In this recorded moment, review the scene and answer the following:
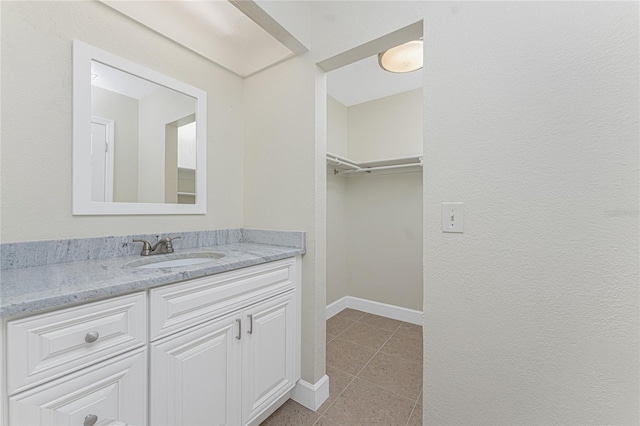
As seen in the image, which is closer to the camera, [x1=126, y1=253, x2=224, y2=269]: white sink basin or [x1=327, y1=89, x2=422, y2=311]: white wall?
[x1=126, y1=253, x2=224, y2=269]: white sink basin

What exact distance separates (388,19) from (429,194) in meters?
0.91

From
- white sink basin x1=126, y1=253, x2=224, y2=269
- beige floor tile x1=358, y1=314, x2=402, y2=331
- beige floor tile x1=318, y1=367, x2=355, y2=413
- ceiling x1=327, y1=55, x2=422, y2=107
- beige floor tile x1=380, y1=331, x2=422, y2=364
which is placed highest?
ceiling x1=327, y1=55, x2=422, y2=107

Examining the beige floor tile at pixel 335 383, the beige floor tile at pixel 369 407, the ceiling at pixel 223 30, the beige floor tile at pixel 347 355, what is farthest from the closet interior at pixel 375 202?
the beige floor tile at pixel 369 407

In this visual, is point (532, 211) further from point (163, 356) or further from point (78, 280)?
point (78, 280)

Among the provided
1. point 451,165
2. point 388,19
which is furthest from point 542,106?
point 388,19

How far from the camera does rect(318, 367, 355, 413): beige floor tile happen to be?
1519 millimetres

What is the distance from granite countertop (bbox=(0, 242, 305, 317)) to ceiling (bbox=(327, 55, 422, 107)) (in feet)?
6.24

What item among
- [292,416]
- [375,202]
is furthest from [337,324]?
[375,202]

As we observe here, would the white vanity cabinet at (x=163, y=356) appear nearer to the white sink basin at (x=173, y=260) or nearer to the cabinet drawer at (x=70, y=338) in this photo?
the cabinet drawer at (x=70, y=338)

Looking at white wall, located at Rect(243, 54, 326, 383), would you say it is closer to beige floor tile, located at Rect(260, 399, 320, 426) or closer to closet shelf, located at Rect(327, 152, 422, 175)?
beige floor tile, located at Rect(260, 399, 320, 426)

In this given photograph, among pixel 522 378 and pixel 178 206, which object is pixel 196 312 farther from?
pixel 522 378

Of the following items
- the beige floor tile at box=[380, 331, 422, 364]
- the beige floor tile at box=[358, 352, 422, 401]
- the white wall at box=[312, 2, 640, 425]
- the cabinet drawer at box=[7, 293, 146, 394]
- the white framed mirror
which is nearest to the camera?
the cabinet drawer at box=[7, 293, 146, 394]

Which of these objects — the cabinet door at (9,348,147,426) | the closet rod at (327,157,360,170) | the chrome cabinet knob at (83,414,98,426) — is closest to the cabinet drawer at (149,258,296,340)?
the cabinet door at (9,348,147,426)

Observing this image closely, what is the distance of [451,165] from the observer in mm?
1087
